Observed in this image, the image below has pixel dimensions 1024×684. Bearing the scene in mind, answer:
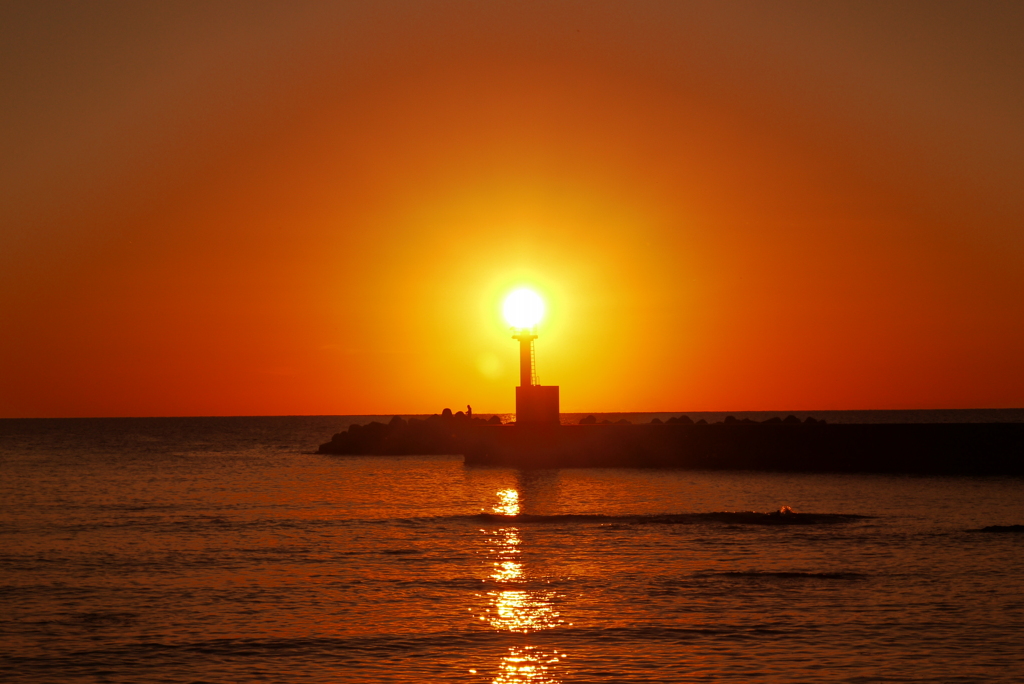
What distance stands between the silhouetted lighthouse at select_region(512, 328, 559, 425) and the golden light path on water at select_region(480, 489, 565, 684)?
3102cm

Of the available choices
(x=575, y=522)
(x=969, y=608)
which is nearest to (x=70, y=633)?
(x=969, y=608)

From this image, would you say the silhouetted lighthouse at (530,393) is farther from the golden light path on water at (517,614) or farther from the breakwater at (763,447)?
the golden light path on water at (517,614)

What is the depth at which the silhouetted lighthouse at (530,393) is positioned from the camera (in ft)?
188

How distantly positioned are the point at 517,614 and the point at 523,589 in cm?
232

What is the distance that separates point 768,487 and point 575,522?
14.0 m

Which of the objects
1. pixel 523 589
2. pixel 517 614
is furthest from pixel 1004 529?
pixel 517 614

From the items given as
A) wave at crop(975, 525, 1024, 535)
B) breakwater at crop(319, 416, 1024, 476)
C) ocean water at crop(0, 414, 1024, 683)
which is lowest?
ocean water at crop(0, 414, 1024, 683)

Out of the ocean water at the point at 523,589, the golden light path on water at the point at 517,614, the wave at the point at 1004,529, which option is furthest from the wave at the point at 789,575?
the wave at the point at 1004,529

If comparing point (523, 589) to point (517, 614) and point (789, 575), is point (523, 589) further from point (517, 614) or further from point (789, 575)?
point (789, 575)

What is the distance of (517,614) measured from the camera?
54.0ft

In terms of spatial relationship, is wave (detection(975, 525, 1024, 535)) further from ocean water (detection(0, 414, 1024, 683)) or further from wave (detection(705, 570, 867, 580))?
wave (detection(705, 570, 867, 580))

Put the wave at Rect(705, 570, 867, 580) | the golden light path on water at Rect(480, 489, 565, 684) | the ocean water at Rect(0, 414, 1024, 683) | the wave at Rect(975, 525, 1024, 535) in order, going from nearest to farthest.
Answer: the golden light path on water at Rect(480, 489, 565, 684), the ocean water at Rect(0, 414, 1024, 683), the wave at Rect(705, 570, 867, 580), the wave at Rect(975, 525, 1024, 535)

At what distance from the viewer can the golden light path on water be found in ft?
42.5

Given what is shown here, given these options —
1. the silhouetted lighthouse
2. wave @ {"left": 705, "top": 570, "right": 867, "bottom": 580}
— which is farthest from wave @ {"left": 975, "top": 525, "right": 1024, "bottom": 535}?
the silhouetted lighthouse
